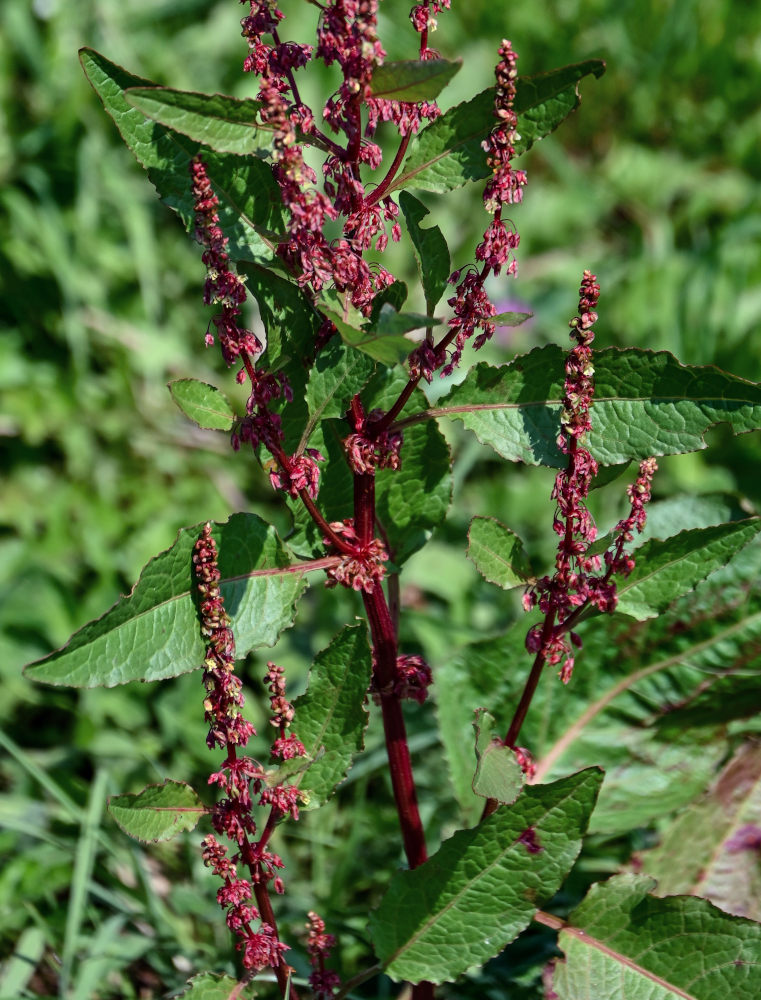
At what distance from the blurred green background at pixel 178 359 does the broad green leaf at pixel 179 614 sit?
847 millimetres

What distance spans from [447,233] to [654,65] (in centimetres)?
125

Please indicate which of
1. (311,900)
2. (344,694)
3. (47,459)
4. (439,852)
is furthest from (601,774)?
(47,459)

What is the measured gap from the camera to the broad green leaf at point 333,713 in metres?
1.55

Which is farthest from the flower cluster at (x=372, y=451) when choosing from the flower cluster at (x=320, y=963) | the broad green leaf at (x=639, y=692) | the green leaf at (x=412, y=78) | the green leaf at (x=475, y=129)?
the broad green leaf at (x=639, y=692)

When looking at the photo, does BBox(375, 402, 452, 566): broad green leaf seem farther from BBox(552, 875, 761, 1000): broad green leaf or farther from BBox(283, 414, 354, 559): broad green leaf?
BBox(552, 875, 761, 1000): broad green leaf

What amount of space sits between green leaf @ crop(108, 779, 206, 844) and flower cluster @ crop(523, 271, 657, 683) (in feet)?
1.79

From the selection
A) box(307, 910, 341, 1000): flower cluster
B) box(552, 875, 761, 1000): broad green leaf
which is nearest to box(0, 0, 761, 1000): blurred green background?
box(307, 910, 341, 1000): flower cluster

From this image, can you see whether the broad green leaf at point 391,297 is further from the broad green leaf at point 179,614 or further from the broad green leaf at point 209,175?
the broad green leaf at point 179,614

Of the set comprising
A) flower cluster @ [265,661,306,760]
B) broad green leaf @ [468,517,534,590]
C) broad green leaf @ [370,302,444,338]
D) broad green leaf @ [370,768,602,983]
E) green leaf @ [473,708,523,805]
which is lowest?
broad green leaf @ [370,768,602,983]

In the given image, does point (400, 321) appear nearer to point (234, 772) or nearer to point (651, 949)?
point (234, 772)

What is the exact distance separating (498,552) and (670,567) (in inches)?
10.5

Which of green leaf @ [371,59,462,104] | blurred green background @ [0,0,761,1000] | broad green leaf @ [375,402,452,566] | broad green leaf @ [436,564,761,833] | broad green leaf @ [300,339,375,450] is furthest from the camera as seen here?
blurred green background @ [0,0,761,1000]

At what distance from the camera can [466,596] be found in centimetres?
336

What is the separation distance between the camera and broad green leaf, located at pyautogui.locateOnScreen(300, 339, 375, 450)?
142 centimetres
